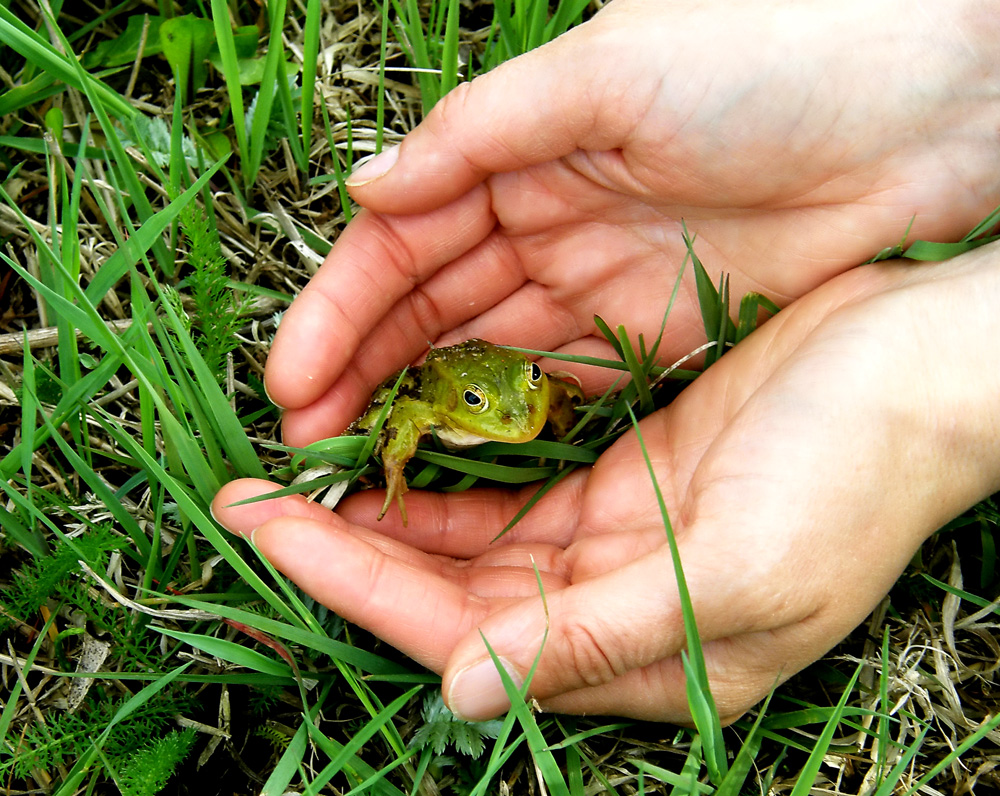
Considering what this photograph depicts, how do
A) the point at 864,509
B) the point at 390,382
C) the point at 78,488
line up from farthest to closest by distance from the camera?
the point at 390,382 < the point at 78,488 < the point at 864,509

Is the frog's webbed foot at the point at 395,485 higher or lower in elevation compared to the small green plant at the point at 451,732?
higher

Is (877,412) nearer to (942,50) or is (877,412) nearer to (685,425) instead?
(685,425)

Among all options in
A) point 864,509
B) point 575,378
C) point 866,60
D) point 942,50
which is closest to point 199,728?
point 575,378

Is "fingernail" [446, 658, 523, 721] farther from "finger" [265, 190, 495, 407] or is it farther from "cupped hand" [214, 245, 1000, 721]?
"finger" [265, 190, 495, 407]

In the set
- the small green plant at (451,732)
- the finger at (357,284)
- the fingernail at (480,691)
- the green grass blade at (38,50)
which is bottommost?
the small green plant at (451,732)

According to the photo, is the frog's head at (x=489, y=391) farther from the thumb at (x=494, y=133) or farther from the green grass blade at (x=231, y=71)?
the green grass blade at (x=231, y=71)

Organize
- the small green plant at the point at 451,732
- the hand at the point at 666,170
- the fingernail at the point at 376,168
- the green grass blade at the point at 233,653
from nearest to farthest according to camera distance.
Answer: the green grass blade at the point at 233,653 → the small green plant at the point at 451,732 → the hand at the point at 666,170 → the fingernail at the point at 376,168

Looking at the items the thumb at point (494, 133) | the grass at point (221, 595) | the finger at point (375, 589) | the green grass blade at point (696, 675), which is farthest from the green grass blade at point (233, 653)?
the thumb at point (494, 133)

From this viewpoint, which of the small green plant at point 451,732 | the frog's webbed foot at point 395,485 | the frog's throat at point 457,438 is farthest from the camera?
the frog's throat at point 457,438
